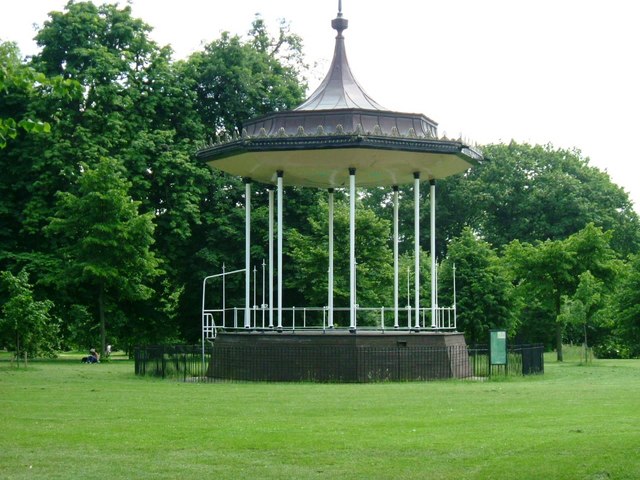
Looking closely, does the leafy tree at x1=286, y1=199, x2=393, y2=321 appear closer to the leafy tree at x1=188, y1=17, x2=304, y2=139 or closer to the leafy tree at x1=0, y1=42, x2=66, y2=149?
the leafy tree at x1=188, y1=17, x2=304, y2=139

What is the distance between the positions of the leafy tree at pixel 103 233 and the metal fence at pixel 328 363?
13.6 meters

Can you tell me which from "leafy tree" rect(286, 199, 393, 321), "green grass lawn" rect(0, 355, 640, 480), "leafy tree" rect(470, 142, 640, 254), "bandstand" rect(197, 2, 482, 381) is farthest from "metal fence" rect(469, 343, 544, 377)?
"leafy tree" rect(470, 142, 640, 254)

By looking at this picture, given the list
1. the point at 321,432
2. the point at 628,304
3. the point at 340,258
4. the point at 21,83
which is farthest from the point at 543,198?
the point at 21,83

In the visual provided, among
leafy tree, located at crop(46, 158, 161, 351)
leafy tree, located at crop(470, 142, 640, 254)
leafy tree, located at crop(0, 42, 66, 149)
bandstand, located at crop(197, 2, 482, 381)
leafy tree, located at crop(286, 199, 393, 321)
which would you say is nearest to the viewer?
leafy tree, located at crop(0, 42, 66, 149)

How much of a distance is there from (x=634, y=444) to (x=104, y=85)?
39.8 meters

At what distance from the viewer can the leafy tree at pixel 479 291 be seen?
5753cm

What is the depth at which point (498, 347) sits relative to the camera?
3322 centimetres

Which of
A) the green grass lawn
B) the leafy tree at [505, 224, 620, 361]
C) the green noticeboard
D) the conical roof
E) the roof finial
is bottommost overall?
the green grass lawn

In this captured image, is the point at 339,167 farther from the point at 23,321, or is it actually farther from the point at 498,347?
the point at 23,321

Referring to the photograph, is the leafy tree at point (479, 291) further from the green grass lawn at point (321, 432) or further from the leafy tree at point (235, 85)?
the green grass lawn at point (321, 432)

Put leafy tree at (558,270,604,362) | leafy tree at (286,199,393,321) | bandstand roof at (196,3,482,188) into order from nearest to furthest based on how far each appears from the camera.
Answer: bandstand roof at (196,3,482,188) → leafy tree at (558,270,604,362) → leafy tree at (286,199,393,321)

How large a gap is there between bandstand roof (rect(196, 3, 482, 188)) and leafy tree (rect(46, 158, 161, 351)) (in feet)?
38.4

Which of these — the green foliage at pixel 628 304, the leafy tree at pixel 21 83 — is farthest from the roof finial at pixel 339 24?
the leafy tree at pixel 21 83

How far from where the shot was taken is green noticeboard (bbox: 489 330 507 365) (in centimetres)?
3297
